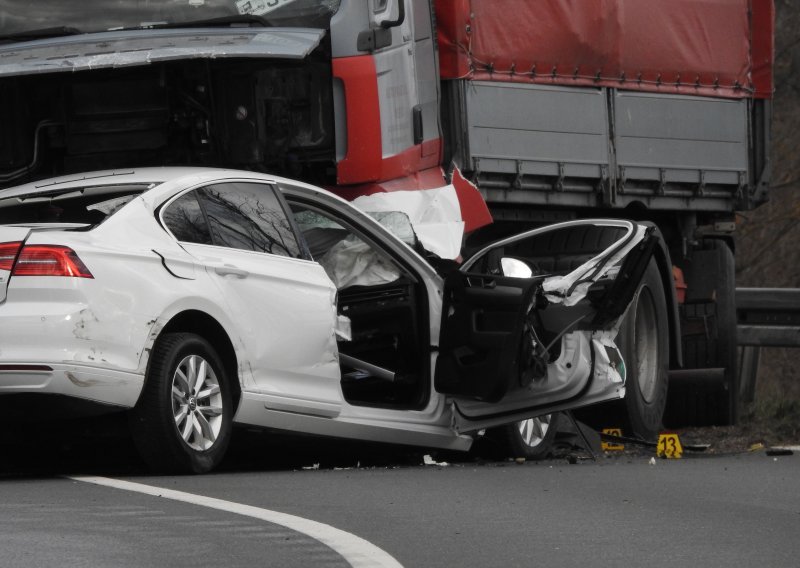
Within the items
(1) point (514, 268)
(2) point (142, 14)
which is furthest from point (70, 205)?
(2) point (142, 14)

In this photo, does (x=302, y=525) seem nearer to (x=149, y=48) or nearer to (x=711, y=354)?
(x=149, y=48)

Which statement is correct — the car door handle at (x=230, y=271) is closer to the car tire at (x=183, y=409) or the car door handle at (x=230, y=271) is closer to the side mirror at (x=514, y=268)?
the car tire at (x=183, y=409)

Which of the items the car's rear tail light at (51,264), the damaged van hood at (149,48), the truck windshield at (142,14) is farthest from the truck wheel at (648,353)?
the car's rear tail light at (51,264)

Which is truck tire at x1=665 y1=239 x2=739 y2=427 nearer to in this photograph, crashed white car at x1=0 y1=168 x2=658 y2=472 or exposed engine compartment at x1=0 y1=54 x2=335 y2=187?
crashed white car at x1=0 y1=168 x2=658 y2=472

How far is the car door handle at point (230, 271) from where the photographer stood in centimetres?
870

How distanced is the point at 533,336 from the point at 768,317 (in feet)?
20.5

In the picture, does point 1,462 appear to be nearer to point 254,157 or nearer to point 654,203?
point 254,157

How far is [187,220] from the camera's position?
884 centimetres

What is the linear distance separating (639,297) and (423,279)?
9.78ft

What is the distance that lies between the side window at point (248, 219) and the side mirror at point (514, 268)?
4.33ft

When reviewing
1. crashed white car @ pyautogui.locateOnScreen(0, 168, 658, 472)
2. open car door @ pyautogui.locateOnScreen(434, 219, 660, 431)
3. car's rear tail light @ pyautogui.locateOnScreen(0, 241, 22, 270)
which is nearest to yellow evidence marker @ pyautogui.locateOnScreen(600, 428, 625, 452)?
crashed white car @ pyautogui.locateOnScreen(0, 168, 658, 472)

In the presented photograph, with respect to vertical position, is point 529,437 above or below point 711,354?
above

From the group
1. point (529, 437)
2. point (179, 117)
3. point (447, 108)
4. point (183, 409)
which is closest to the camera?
point (183, 409)

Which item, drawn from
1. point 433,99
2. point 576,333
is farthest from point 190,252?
point 433,99
